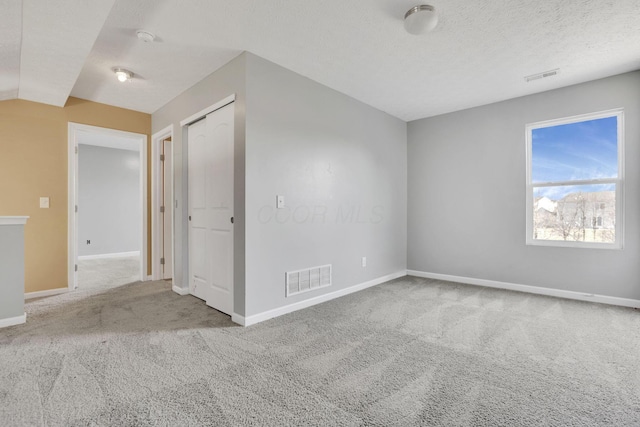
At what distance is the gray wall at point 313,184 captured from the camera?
2.87m

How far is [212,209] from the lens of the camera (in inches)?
131

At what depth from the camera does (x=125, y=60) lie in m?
2.96

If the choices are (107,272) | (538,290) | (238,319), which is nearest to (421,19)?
(238,319)

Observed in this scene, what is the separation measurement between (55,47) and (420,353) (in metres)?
3.82

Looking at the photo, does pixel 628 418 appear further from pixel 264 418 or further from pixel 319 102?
pixel 319 102

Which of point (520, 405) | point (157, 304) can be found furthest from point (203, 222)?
point (520, 405)

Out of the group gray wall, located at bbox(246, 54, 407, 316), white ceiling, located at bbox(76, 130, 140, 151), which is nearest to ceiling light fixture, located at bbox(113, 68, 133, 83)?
gray wall, located at bbox(246, 54, 407, 316)

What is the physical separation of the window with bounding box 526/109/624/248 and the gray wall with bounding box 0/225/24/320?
18.6ft

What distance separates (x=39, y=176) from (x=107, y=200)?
378 centimetres

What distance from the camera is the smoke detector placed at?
246 centimetres

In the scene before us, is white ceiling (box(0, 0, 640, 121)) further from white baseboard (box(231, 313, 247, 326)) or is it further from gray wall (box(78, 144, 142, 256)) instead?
gray wall (box(78, 144, 142, 256))

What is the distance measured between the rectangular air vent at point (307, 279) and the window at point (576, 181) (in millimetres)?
2761

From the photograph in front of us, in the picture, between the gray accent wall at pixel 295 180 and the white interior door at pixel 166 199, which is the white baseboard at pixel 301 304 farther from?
the white interior door at pixel 166 199

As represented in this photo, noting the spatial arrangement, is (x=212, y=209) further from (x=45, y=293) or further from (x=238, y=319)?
(x=45, y=293)
